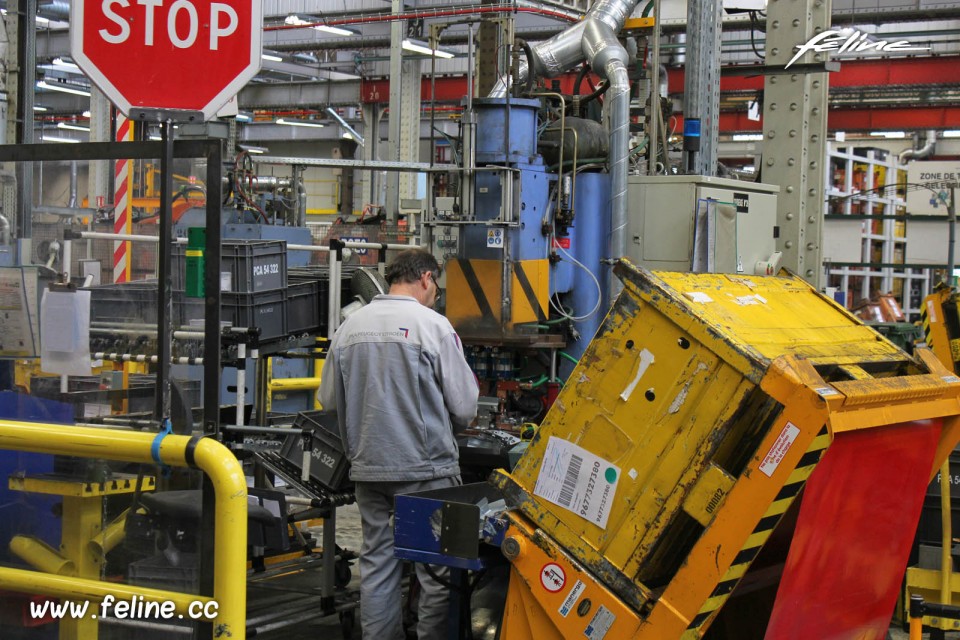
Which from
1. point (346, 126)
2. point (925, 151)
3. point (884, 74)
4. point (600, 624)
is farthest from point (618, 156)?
point (925, 151)

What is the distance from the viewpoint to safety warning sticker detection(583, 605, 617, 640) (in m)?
3.24

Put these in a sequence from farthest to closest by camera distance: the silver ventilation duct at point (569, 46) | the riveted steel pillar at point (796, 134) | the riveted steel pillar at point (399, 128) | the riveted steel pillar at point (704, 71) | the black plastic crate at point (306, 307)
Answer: the riveted steel pillar at point (399, 128), the riveted steel pillar at point (796, 134), the silver ventilation duct at point (569, 46), the riveted steel pillar at point (704, 71), the black plastic crate at point (306, 307)

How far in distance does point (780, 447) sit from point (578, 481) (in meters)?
0.69

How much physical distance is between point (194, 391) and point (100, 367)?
1.44 feet

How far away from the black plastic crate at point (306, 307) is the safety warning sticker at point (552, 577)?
262cm

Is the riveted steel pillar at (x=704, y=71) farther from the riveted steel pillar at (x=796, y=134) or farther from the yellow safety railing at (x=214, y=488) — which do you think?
the yellow safety railing at (x=214, y=488)

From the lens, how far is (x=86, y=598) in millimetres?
2748

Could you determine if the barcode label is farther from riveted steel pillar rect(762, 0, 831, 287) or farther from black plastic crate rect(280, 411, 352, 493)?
riveted steel pillar rect(762, 0, 831, 287)

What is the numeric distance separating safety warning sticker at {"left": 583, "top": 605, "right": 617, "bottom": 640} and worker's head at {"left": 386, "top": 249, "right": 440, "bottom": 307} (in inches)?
64.4

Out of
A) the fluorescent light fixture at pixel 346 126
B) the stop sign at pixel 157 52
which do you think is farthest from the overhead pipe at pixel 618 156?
the fluorescent light fixture at pixel 346 126

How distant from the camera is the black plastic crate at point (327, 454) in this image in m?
4.95

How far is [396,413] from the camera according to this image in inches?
165

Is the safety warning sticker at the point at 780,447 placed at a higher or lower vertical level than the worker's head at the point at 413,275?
lower

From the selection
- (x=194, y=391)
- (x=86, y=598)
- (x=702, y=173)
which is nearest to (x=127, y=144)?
(x=194, y=391)
